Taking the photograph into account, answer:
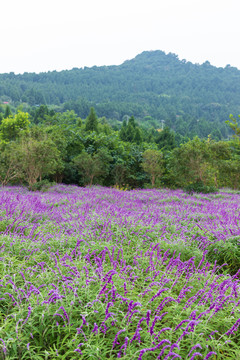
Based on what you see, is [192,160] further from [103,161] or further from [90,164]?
[103,161]

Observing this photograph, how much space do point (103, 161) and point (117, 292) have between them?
23.8 m

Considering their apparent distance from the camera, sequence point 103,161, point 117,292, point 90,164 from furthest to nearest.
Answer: point 103,161 < point 90,164 < point 117,292

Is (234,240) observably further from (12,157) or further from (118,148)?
(118,148)

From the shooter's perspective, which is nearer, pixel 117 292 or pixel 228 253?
pixel 117 292

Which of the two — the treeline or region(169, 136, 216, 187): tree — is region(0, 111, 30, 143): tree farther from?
region(169, 136, 216, 187): tree

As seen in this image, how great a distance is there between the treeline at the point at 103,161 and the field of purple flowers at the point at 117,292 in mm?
11077

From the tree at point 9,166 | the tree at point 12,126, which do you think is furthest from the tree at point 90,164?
the tree at point 12,126

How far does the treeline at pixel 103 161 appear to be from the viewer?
57.7 feet

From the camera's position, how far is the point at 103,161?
26.2m

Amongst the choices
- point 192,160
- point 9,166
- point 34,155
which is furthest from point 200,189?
point 9,166

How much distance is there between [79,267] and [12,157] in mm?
16431

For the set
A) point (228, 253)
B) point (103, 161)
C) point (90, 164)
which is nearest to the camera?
point (228, 253)

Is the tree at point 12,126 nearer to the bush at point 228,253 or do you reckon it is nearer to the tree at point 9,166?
the tree at point 9,166

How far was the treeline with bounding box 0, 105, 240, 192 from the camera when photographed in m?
17.6
